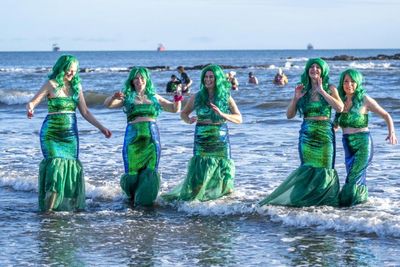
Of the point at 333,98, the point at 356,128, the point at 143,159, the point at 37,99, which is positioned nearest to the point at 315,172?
the point at 356,128

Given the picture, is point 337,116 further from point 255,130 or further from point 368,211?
point 255,130

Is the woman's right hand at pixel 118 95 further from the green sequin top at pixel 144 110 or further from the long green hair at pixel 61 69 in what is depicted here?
the long green hair at pixel 61 69

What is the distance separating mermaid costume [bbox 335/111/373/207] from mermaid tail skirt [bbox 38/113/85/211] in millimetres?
2831

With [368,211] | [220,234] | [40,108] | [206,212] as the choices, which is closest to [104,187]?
[206,212]

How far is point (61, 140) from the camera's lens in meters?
8.79

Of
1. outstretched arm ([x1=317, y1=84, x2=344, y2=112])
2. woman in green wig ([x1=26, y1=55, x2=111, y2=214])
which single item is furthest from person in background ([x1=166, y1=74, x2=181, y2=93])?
outstretched arm ([x1=317, y1=84, x2=344, y2=112])

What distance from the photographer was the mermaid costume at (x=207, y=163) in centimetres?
912

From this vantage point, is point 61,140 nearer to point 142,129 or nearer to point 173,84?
point 142,129

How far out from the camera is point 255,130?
54.3 ft

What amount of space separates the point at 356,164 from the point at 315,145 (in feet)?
1.52

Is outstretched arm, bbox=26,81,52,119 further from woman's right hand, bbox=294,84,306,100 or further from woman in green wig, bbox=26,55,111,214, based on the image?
woman's right hand, bbox=294,84,306,100

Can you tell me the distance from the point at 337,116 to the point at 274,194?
41.9 inches

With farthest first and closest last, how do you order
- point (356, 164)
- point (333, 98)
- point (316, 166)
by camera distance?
point (316, 166), point (356, 164), point (333, 98)

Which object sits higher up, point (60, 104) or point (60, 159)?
point (60, 104)
